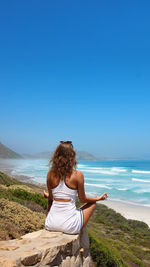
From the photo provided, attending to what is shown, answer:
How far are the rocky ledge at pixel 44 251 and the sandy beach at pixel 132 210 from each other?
16392 millimetres

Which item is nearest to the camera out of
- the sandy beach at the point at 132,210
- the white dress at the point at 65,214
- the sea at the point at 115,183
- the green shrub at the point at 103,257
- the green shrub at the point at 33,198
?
the white dress at the point at 65,214

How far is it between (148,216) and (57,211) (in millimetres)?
18405

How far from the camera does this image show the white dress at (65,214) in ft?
11.8

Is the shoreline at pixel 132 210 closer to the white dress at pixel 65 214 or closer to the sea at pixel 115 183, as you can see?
the sea at pixel 115 183

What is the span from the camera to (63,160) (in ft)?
12.2

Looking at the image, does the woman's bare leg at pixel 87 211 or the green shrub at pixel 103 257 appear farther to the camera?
the green shrub at pixel 103 257

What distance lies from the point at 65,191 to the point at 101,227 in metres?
12.2

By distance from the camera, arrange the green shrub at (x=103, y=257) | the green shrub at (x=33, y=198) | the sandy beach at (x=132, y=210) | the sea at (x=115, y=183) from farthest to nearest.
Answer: the sea at (x=115, y=183)
the sandy beach at (x=132, y=210)
the green shrub at (x=33, y=198)
the green shrub at (x=103, y=257)

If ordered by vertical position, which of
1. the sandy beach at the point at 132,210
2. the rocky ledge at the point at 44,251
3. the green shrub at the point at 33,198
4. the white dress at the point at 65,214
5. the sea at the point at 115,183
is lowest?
the sandy beach at the point at 132,210

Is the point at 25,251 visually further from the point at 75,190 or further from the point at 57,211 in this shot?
the point at 75,190

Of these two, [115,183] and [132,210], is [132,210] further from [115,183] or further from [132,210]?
[115,183]

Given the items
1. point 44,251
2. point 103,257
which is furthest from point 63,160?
point 103,257

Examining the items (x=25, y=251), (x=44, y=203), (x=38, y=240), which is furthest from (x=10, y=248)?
(x=44, y=203)

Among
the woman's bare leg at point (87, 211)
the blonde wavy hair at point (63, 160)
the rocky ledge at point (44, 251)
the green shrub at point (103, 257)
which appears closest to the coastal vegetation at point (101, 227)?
the green shrub at point (103, 257)
